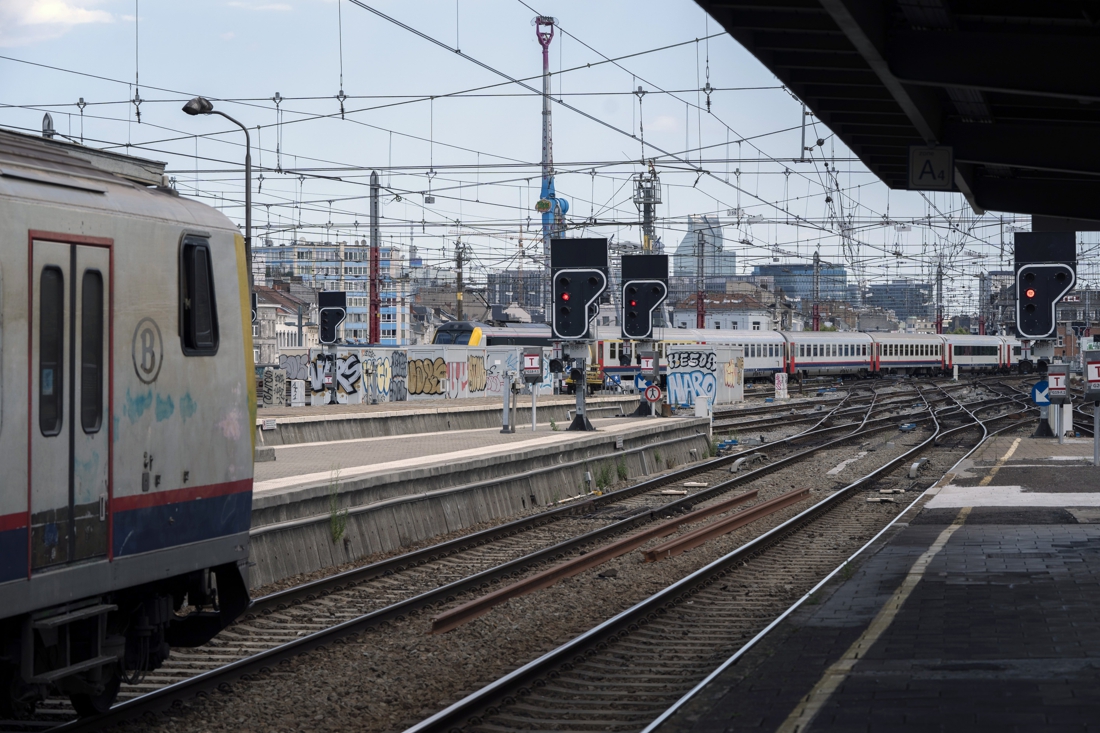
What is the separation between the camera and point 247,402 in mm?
8062

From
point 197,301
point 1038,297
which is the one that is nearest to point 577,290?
point 1038,297

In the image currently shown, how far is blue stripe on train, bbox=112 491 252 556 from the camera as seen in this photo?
690 cm

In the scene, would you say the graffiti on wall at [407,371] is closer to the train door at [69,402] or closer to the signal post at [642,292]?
the signal post at [642,292]

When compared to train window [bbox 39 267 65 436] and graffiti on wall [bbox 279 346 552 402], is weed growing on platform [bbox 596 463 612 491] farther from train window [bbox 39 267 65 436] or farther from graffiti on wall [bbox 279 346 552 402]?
train window [bbox 39 267 65 436]

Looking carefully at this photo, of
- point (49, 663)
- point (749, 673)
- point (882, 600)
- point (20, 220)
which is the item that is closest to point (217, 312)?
point (20, 220)

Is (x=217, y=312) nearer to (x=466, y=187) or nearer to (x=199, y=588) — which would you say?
(x=199, y=588)

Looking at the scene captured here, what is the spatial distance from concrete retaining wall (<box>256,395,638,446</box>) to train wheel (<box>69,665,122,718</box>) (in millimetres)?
15551

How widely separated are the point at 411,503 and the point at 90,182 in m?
9.69

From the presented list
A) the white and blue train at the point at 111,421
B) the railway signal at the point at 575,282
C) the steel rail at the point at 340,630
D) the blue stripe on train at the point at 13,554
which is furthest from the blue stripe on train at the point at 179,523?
the railway signal at the point at 575,282

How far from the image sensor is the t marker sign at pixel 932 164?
13.8 metres

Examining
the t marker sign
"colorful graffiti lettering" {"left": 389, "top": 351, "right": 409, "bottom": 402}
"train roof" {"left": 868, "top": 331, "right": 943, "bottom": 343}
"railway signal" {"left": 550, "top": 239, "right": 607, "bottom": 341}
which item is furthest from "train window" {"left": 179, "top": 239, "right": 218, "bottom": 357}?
"train roof" {"left": 868, "top": 331, "right": 943, "bottom": 343}

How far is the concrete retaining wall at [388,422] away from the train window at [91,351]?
1617 cm

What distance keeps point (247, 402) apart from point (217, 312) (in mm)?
695

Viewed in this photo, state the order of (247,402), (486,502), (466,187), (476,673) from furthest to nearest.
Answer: (466,187) < (486,502) < (476,673) < (247,402)
